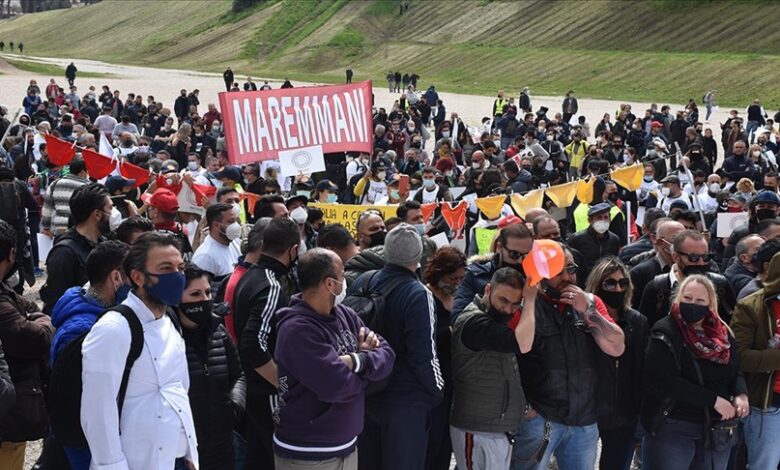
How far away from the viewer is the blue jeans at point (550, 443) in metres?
6.00

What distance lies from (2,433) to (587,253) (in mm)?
5788

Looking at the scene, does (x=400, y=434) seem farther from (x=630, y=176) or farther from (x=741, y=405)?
(x=630, y=176)

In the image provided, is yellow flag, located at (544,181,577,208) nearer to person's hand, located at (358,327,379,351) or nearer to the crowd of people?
the crowd of people

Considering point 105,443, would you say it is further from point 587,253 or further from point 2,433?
point 587,253

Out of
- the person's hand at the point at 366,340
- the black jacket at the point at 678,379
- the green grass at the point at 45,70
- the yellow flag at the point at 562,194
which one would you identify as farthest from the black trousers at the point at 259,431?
the green grass at the point at 45,70

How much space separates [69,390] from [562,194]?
8805 millimetres

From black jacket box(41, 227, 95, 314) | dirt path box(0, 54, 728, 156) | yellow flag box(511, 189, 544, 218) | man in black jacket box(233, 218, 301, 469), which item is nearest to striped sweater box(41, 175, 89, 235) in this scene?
black jacket box(41, 227, 95, 314)

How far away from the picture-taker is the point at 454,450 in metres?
6.06

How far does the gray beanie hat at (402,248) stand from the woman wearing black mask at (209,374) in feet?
3.36

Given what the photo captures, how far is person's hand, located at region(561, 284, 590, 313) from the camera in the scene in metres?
5.76

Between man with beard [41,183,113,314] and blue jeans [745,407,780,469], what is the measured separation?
14.4 ft

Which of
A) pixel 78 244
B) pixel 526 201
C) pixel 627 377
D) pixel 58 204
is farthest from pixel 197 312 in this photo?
pixel 526 201

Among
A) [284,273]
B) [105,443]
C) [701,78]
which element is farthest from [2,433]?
[701,78]

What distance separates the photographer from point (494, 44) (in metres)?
71.6
